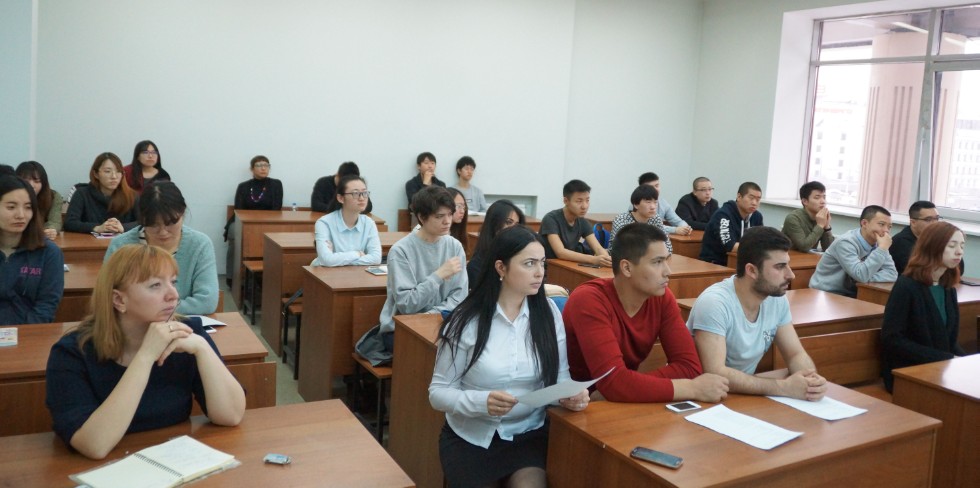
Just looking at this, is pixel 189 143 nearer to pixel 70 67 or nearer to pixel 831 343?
pixel 70 67

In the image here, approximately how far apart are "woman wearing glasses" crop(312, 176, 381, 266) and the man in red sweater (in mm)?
2107

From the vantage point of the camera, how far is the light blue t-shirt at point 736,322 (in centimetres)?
280

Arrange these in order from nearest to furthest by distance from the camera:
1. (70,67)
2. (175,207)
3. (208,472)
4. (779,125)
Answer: (208,472), (175,207), (70,67), (779,125)

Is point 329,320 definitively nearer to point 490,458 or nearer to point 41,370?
point 41,370

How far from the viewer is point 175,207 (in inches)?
127

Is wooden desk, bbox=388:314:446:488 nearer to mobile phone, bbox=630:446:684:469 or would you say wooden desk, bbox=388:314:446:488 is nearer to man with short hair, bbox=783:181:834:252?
mobile phone, bbox=630:446:684:469

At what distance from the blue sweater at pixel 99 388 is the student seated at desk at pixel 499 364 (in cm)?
74

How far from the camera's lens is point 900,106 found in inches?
322

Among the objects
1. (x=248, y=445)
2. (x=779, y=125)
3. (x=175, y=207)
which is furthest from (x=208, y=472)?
(x=779, y=125)

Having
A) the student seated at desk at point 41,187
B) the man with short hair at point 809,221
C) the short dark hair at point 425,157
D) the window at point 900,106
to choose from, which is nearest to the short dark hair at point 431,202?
the student seated at desk at point 41,187

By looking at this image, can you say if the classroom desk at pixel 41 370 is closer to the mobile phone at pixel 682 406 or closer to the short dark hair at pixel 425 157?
the mobile phone at pixel 682 406

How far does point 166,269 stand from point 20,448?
21.1 inches

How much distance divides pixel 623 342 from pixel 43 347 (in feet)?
6.48

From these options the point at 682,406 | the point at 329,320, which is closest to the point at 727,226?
the point at 329,320
